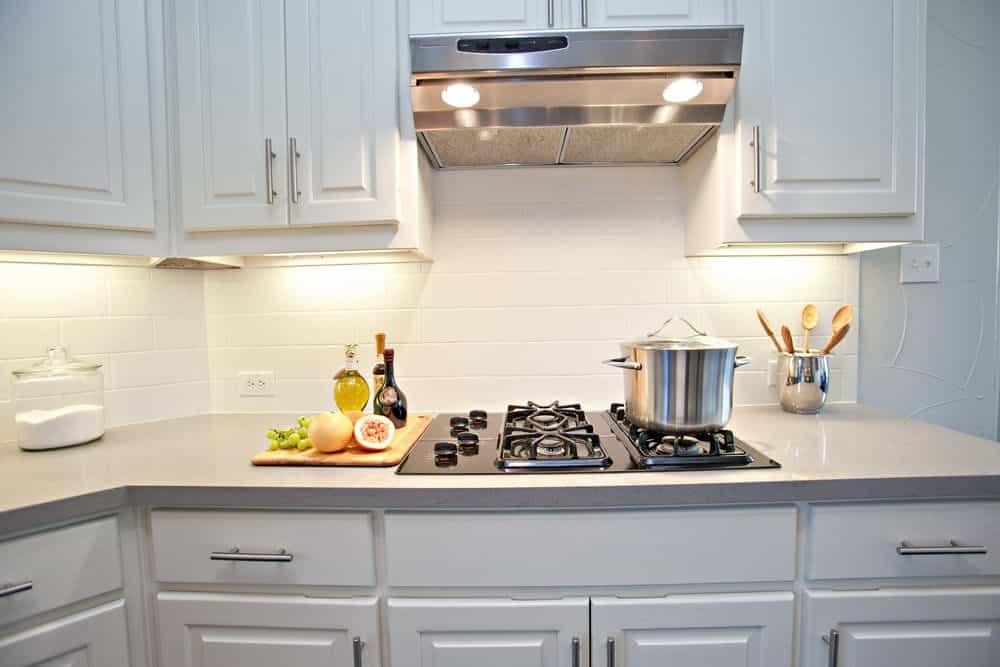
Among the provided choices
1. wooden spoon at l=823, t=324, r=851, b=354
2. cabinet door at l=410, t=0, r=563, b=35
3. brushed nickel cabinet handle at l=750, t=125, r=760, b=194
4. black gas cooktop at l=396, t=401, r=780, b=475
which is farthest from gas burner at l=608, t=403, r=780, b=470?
cabinet door at l=410, t=0, r=563, b=35

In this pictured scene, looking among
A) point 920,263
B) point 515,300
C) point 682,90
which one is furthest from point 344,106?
point 920,263

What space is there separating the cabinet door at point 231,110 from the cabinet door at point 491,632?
1045mm

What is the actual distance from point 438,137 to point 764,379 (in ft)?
4.33

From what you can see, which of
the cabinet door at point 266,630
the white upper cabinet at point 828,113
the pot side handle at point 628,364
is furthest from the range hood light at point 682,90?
the cabinet door at point 266,630

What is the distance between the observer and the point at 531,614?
0.92 meters

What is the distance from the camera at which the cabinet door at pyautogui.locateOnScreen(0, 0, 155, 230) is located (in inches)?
42.7

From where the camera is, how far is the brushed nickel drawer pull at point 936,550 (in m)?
0.91

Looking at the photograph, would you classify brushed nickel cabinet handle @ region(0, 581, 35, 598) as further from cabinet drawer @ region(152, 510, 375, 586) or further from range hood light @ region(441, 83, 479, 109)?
range hood light @ region(441, 83, 479, 109)

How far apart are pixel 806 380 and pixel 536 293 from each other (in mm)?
886

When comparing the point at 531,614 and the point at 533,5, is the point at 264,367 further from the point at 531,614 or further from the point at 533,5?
the point at 533,5

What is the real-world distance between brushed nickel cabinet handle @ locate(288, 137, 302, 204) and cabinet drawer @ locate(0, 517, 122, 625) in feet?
2.79

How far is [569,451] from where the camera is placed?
1035 millimetres

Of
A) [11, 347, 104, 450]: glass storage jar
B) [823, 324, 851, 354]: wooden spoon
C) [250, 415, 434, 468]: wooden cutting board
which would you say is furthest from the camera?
[823, 324, 851, 354]: wooden spoon

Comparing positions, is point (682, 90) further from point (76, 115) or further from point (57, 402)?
point (57, 402)
